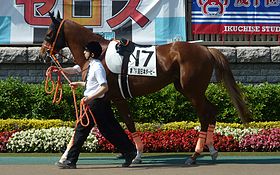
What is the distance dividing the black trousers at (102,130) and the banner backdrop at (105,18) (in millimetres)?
6684

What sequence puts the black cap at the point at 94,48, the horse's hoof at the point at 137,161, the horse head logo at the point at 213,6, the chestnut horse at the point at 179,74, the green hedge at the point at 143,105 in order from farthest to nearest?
the horse head logo at the point at 213,6, the green hedge at the point at 143,105, the chestnut horse at the point at 179,74, the horse's hoof at the point at 137,161, the black cap at the point at 94,48

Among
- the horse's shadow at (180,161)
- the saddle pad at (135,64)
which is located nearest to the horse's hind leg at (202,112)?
the horse's shadow at (180,161)

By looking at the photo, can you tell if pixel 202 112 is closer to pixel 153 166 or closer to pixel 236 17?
pixel 153 166

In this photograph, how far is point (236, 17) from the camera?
16594 mm

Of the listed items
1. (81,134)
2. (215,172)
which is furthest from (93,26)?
(215,172)

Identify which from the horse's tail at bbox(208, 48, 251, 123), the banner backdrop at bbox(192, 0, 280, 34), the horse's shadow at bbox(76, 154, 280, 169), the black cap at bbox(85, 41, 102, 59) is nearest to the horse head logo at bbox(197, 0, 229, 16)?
the banner backdrop at bbox(192, 0, 280, 34)

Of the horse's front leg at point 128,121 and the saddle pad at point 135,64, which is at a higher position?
the saddle pad at point 135,64

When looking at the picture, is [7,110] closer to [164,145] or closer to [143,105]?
[143,105]

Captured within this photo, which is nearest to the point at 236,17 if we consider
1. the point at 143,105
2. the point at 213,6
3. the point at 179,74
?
the point at 213,6

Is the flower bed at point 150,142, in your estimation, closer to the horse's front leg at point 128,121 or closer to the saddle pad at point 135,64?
the horse's front leg at point 128,121

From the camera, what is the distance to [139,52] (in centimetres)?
1044

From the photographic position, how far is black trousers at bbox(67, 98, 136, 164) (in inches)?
379

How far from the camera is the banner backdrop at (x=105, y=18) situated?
53.4 ft

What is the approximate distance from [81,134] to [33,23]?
7281 mm
